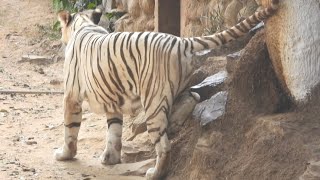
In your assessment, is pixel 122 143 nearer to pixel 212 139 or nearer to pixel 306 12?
pixel 212 139

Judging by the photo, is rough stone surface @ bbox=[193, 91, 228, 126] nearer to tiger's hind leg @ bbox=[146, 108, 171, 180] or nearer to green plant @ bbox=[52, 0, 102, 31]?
tiger's hind leg @ bbox=[146, 108, 171, 180]

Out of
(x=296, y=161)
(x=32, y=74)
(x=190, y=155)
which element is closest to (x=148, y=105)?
(x=190, y=155)

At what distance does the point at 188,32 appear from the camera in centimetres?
983

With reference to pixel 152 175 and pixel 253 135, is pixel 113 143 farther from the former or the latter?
pixel 253 135

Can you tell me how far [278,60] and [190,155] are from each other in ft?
4.34

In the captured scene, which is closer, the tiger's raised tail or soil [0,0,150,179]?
the tiger's raised tail

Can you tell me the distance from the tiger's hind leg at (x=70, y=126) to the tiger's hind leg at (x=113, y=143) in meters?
0.35

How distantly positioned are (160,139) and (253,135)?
36.1 inches

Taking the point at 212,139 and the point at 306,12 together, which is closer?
the point at 306,12

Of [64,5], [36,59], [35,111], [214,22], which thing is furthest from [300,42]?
[64,5]

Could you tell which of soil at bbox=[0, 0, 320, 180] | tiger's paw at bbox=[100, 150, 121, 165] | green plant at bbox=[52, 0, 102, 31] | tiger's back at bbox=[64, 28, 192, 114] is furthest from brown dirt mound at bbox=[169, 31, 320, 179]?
green plant at bbox=[52, 0, 102, 31]

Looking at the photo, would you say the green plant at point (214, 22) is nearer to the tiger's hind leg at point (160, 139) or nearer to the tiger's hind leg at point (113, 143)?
the tiger's hind leg at point (113, 143)

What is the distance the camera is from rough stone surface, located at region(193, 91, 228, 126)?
6539 millimetres

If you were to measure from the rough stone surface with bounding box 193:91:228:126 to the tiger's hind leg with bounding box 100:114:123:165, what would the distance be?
106 centimetres
